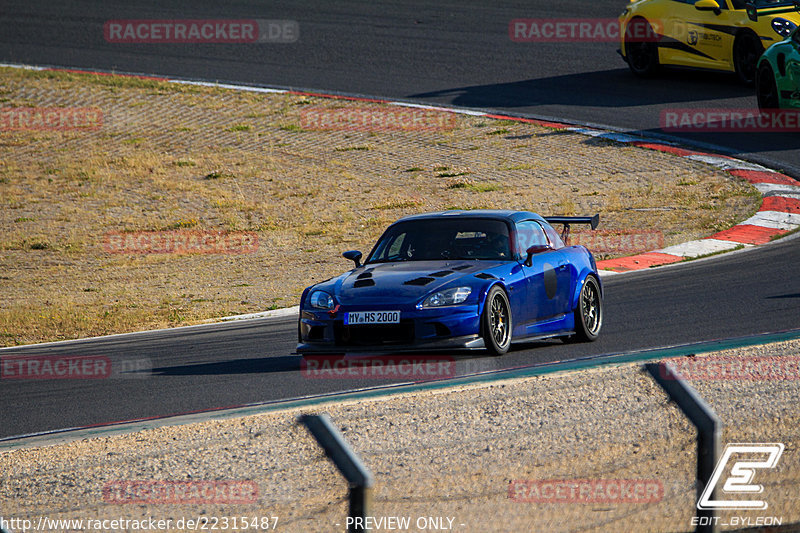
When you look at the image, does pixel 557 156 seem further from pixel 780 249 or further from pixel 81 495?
pixel 81 495

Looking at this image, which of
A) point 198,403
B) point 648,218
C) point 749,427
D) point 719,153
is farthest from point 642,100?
point 749,427

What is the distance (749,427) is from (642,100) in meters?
18.3

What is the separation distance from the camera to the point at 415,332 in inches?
317

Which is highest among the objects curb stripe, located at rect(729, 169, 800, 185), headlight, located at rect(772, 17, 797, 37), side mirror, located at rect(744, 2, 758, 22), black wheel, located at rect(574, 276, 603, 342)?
side mirror, located at rect(744, 2, 758, 22)

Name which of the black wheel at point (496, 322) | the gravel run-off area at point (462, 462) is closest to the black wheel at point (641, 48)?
the black wheel at point (496, 322)

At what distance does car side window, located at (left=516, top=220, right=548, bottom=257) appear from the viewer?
921 cm

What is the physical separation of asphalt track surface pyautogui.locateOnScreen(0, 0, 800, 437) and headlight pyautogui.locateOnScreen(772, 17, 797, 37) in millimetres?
1863

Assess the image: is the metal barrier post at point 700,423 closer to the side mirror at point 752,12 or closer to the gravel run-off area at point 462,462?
the gravel run-off area at point 462,462

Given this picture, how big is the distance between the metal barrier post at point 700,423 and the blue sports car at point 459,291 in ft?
13.3

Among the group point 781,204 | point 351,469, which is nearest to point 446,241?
point 351,469

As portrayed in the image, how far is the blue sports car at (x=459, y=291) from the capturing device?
26.5ft

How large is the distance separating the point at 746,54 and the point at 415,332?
14.0 m

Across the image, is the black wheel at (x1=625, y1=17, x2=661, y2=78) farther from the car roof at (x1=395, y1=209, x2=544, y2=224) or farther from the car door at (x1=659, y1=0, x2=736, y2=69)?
the car roof at (x1=395, y1=209, x2=544, y2=224)

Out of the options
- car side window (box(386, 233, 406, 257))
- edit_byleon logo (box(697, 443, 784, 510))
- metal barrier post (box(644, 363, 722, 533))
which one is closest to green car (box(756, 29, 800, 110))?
car side window (box(386, 233, 406, 257))
